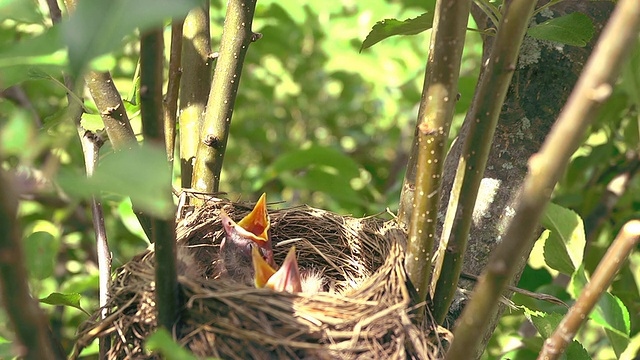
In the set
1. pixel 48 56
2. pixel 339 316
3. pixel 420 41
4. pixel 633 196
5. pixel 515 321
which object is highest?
pixel 420 41

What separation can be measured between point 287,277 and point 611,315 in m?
0.56

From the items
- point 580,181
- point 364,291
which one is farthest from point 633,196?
point 364,291

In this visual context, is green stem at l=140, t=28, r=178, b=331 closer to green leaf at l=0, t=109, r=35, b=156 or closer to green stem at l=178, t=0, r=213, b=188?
green leaf at l=0, t=109, r=35, b=156

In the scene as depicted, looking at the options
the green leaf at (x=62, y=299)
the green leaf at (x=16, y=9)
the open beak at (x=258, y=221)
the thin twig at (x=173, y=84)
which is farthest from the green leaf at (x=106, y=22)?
the open beak at (x=258, y=221)

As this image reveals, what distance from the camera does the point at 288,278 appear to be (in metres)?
1.26

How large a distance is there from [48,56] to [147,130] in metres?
0.11

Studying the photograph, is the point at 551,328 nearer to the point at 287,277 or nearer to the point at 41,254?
the point at 287,277

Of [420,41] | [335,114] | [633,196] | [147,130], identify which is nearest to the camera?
[147,130]

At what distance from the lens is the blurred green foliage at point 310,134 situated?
1.28 metres

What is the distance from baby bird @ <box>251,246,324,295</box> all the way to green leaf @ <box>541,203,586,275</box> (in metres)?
0.43

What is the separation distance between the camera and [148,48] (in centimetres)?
58

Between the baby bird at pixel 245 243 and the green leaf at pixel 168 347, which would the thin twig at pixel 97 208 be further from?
the green leaf at pixel 168 347

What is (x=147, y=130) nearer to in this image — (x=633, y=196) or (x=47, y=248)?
(x=47, y=248)

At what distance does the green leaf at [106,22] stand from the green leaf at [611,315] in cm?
75
